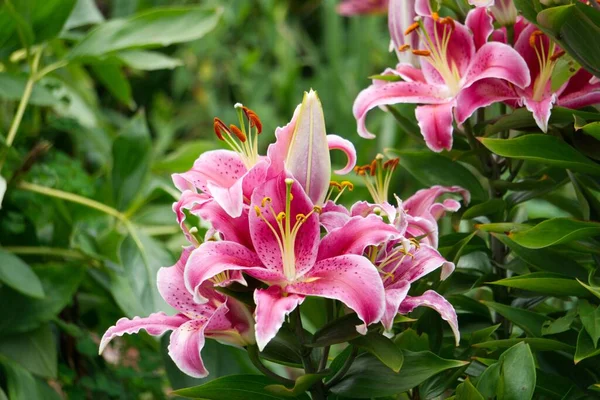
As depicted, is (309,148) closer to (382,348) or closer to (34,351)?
(382,348)

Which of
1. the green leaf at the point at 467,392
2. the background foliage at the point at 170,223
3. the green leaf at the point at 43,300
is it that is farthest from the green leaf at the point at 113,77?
the green leaf at the point at 467,392

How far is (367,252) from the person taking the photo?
1.91 feet

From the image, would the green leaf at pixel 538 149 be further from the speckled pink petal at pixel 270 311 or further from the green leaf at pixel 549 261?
the speckled pink petal at pixel 270 311

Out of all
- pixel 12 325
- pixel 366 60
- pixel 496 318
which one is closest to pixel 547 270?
pixel 496 318

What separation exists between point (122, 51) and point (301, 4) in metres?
1.43

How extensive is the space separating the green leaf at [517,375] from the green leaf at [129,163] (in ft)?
2.03

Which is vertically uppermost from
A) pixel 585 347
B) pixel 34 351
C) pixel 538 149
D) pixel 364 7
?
pixel 538 149

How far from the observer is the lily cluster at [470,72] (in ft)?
2.10

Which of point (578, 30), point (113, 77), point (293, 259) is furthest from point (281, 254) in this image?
point (113, 77)

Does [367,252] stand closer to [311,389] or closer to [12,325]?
[311,389]

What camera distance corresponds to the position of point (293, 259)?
1.84ft

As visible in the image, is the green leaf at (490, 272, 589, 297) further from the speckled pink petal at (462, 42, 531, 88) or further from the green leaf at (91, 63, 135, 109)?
the green leaf at (91, 63, 135, 109)

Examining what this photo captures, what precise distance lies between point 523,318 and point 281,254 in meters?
0.20

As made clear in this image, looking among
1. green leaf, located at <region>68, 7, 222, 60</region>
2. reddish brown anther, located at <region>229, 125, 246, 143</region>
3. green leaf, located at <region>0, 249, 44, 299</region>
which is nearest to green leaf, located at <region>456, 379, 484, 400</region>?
reddish brown anther, located at <region>229, 125, 246, 143</region>
